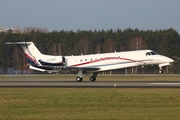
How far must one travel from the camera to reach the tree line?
353ft

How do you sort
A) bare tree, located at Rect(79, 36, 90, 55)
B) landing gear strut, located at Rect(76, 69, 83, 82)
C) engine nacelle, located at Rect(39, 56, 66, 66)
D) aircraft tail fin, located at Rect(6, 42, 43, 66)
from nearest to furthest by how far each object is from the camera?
landing gear strut, located at Rect(76, 69, 83, 82) < engine nacelle, located at Rect(39, 56, 66, 66) < aircraft tail fin, located at Rect(6, 42, 43, 66) < bare tree, located at Rect(79, 36, 90, 55)

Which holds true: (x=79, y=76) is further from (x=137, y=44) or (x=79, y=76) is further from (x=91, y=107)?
(x=137, y=44)

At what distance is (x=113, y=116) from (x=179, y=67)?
254 ft

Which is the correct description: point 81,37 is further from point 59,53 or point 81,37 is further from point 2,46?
point 2,46

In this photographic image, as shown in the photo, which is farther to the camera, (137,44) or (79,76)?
(137,44)

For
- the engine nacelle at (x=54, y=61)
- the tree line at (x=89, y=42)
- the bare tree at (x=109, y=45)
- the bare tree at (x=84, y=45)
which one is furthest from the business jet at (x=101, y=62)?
the bare tree at (x=109, y=45)

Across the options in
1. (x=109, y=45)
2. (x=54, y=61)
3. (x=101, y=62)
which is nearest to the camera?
(x=101, y=62)

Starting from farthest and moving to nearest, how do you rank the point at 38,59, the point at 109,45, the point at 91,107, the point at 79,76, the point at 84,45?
the point at 84,45
the point at 109,45
the point at 38,59
the point at 79,76
the point at 91,107

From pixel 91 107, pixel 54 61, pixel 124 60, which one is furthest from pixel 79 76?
pixel 91 107

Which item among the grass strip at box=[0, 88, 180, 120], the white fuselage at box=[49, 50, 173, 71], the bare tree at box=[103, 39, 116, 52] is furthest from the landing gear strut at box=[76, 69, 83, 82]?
the bare tree at box=[103, 39, 116, 52]

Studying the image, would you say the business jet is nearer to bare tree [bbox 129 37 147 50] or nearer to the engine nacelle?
the engine nacelle

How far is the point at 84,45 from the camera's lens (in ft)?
373

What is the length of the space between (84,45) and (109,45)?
241 inches

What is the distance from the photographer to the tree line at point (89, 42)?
107562mm
